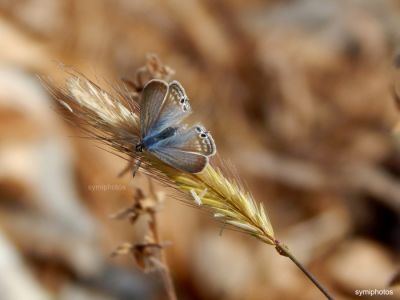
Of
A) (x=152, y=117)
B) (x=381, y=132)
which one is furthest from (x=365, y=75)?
(x=152, y=117)

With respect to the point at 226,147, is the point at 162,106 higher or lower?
lower

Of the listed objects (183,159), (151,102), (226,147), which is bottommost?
(183,159)

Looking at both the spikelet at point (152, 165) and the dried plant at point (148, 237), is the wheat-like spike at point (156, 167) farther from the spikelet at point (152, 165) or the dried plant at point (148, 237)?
the dried plant at point (148, 237)

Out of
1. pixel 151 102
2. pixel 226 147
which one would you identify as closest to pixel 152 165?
pixel 151 102

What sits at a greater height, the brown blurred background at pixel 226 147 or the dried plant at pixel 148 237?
the brown blurred background at pixel 226 147

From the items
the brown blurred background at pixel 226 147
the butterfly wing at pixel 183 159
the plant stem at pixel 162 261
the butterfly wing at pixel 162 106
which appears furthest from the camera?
the brown blurred background at pixel 226 147

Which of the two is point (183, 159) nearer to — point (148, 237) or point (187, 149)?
point (187, 149)

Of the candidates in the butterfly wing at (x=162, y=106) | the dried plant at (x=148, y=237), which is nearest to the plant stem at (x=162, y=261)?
the dried plant at (x=148, y=237)
